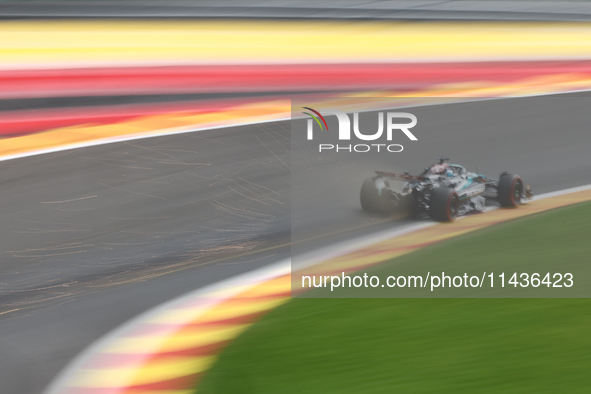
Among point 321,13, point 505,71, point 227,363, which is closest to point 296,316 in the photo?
point 227,363

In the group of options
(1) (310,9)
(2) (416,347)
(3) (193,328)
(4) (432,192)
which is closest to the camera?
(2) (416,347)

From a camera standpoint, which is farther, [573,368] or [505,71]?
[505,71]

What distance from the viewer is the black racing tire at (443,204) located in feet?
20.2

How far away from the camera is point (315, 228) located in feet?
21.4

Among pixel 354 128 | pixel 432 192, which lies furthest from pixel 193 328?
pixel 432 192

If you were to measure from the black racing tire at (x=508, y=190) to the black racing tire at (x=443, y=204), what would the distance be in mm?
763

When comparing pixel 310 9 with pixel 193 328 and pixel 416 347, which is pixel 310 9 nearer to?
pixel 193 328

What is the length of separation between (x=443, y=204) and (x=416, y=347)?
2.46 metres

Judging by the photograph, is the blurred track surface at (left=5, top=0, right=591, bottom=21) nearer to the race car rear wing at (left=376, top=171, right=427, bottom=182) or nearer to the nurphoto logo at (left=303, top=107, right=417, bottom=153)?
the race car rear wing at (left=376, top=171, right=427, bottom=182)

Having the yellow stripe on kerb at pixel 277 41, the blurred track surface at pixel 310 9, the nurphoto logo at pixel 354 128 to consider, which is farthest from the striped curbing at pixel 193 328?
the blurred track surface at pixel 310 9

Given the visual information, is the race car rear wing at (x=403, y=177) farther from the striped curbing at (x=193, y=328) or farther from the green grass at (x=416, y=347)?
the green grass at (x=416, y=347)

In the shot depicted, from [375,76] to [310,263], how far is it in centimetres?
635

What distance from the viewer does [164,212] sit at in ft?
22.6

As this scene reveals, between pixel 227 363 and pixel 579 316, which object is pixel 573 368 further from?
pixel 227 363
